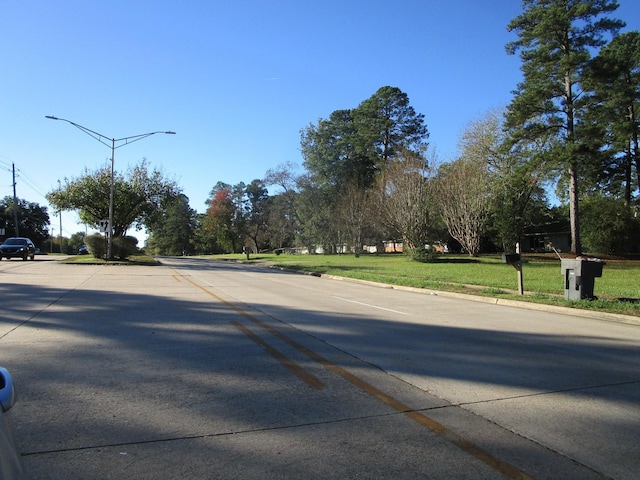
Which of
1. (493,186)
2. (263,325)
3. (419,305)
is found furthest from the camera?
(493,186)

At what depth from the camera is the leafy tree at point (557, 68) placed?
33.2 meters

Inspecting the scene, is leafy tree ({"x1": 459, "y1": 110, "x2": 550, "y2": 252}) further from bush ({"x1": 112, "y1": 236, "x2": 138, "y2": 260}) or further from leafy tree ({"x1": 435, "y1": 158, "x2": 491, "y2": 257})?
bush ({"x1": 112, "y1": 236, "x2": 138, "y2": 260})

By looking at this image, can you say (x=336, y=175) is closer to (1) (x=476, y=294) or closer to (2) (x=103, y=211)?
(2) (x=103, y=211)

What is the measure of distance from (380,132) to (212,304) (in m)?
53.0

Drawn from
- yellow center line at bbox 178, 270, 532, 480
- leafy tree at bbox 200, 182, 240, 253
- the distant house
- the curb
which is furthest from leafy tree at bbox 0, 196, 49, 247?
yellow center line at bbox 178, 270, 532, 480

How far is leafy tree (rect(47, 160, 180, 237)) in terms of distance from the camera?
3778 centimetres

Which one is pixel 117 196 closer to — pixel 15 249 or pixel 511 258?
pixel 15 249

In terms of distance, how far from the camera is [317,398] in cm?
499

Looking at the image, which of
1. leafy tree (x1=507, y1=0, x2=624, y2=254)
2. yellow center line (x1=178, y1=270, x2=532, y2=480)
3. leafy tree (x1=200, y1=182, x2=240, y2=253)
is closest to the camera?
yellow center line (x1=178, y1=270, x2=532, y2=480)

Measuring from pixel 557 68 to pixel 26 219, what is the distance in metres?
87.1

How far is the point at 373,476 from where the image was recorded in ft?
11.1

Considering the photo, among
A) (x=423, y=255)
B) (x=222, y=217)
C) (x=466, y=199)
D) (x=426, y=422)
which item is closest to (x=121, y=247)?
(x=423, y=255)

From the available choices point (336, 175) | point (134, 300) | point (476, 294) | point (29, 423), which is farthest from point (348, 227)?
point (29, 423)

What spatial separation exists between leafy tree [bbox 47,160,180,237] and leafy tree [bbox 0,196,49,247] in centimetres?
4825
